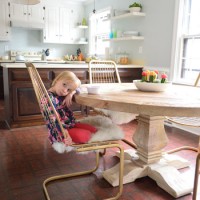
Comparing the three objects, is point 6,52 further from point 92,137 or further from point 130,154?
point 92,137

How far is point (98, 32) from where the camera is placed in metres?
5.87

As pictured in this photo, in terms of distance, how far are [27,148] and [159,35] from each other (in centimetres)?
256

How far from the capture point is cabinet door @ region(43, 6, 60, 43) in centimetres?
599

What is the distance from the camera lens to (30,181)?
186 centimetres

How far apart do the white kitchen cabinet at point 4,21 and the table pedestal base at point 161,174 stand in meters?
4.72

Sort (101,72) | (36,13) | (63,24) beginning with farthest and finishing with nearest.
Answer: (63,24) → (36,13) → (101,72)

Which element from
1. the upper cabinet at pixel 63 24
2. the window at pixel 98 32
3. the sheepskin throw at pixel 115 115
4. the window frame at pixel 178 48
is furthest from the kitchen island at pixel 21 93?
the upper cabinet at pixel 63 24

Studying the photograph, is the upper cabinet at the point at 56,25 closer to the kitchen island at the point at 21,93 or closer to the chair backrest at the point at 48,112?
the kitchen island at the point at 21,93

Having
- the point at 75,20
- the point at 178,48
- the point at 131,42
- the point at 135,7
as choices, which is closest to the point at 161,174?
the point at 178,48

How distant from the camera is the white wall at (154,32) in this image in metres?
3.50

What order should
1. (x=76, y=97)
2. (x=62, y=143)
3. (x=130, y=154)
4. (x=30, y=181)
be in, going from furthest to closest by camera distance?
1. (x=130, y=154)
2. (x=30, y=181)
3. (x=76, y=97)
4. (x=62, y=143)

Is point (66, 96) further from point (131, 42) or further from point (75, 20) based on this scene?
point (75, 20)

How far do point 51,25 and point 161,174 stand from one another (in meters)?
5.21

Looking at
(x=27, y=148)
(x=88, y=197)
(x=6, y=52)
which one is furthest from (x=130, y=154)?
(x=6, y=52)
